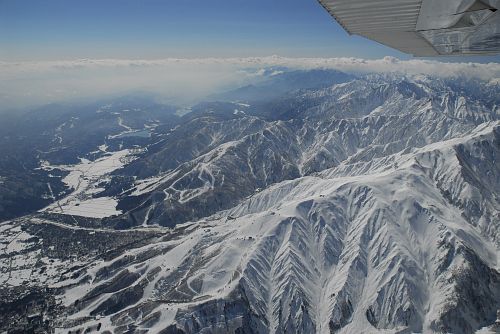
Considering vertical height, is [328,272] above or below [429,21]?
below

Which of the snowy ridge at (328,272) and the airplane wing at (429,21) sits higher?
the airplane wing at (429,21)

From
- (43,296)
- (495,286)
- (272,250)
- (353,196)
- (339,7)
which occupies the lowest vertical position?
(43,296)

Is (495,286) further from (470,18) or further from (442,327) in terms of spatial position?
(470,18)

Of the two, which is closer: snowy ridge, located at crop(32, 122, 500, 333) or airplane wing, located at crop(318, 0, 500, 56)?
airplane wing, located at crop(318, 0, 500, 56)

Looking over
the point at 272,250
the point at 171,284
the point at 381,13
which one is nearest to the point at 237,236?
the point at 272,250

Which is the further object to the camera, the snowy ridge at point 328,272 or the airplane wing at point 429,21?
the snowy ridge at point 328,272

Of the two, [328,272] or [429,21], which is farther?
[328,272]

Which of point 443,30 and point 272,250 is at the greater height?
point 443,30

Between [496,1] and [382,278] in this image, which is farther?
[382,278]
